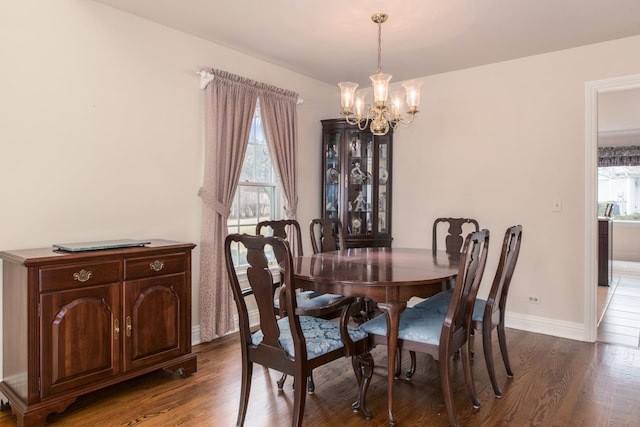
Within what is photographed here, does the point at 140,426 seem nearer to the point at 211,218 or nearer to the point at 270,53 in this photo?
the point at 211,218

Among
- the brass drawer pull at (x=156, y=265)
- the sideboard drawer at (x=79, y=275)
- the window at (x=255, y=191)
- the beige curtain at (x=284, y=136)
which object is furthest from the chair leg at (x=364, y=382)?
the beige curtain at (x=284, y=136)

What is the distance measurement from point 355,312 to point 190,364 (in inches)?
48.1

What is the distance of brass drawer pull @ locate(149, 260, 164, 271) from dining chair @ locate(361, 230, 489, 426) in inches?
52.6

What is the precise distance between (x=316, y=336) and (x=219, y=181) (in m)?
1.87

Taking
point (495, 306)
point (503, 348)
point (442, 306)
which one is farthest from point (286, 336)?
point (503, 348)

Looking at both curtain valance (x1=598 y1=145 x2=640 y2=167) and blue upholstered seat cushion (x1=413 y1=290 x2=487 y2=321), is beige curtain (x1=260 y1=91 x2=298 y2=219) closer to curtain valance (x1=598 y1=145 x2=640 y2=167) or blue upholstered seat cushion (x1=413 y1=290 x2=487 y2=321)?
blue upholstered seat cushion (x1=413 y1=290 x2=487 y2=321)

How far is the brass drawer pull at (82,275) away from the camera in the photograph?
7.59ft

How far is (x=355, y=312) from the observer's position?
318cm

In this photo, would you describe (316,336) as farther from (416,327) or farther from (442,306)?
(442,306)

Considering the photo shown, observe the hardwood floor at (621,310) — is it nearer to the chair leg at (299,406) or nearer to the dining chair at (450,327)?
the dining chair at (450,327)

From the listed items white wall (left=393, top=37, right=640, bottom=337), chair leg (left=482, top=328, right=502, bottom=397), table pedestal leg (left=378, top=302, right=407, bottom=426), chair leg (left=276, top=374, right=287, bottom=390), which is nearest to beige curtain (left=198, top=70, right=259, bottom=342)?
chair leg (left=276, top=374, right=287, bottom=390)

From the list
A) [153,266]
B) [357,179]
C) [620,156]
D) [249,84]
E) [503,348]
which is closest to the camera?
[153,266]

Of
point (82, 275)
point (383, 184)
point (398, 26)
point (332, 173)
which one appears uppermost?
point (398, 26)

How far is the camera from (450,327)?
84.7 inches
